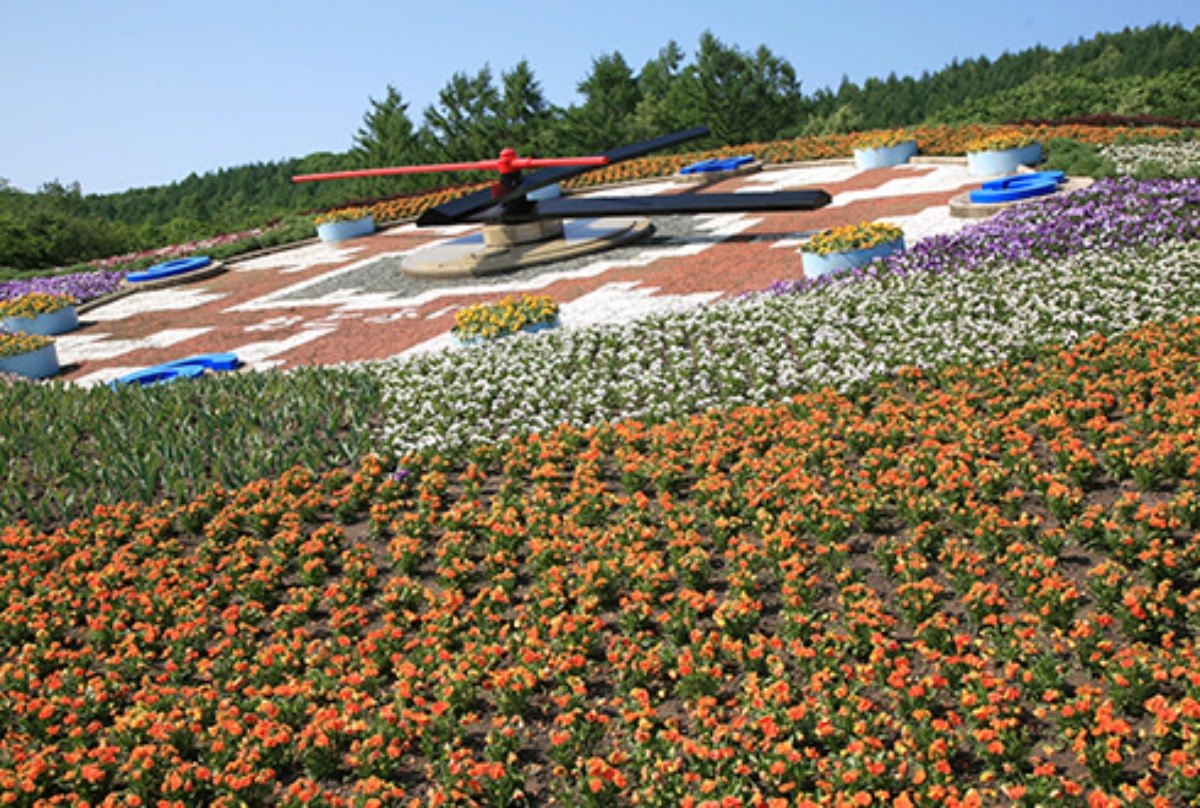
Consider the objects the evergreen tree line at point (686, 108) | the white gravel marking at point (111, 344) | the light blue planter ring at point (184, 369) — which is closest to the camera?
the light blue planter ring at point (184, 369)

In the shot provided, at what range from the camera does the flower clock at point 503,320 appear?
47.2ft

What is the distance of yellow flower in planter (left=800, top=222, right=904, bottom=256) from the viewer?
Result: 49.3 ft

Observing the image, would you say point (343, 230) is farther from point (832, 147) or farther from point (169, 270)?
point (832, 147)

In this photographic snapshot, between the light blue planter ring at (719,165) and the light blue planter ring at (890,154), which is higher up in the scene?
the light blue planter ring at (719,165)

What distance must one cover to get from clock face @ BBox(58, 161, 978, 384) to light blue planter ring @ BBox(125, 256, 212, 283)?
616mm

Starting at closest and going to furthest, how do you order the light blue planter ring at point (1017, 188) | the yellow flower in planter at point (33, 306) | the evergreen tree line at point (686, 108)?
the light blue planter ring at point (1017, 188), the yellow flower in planter at point (33, 306), the evergreen tree line at point (686, 108)

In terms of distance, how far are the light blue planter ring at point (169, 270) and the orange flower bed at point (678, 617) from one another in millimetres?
17608

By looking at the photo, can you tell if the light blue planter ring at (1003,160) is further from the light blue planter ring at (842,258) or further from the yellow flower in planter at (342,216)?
the yellow flower in planter at (342,216)

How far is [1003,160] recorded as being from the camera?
2153cm

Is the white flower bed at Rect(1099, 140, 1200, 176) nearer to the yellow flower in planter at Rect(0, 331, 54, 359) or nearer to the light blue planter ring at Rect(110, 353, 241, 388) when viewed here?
the light blue planter ring at Rect(110, 353, 241, 388)

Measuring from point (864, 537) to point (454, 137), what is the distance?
5364 cm

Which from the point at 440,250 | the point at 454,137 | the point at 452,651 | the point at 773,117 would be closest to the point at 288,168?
the point at 454,137

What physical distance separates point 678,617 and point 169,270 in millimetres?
23085

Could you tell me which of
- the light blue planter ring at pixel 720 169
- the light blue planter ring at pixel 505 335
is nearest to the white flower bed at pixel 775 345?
the light blue planter ring at pixel 505 335
